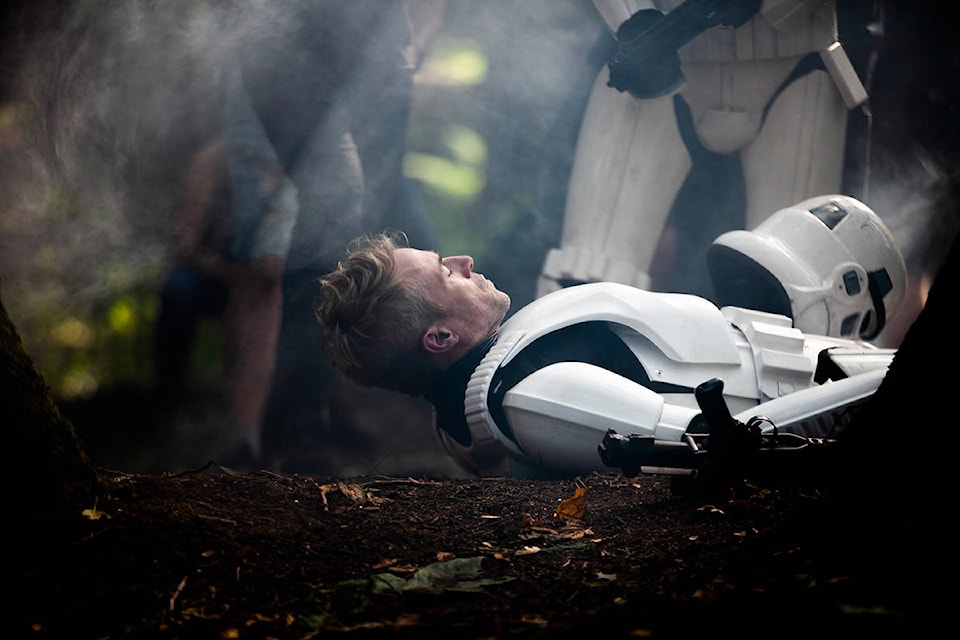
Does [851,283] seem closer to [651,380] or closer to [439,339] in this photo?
[651,380]

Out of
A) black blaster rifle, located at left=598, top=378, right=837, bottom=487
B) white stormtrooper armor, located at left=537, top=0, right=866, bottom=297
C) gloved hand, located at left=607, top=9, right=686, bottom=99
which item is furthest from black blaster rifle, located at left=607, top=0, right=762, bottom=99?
black blaster rifle, located at left=598, top=378, right=837, bottom=487

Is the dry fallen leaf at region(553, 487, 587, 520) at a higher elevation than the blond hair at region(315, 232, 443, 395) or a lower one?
lower

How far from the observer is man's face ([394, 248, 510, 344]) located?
8.96 ft

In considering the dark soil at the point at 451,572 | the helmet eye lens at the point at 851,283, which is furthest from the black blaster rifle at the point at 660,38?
the dark soil at the point at 451,572

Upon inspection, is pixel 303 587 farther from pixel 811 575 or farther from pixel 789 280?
pixel 789 280

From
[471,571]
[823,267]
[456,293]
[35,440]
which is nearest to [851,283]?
[823,267]

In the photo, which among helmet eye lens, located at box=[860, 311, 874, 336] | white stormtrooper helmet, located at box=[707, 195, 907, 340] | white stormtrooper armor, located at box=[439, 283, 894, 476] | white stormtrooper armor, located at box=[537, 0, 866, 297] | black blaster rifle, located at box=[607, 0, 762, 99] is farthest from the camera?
white stormtrooper armor, located at box=[537, 0, 866, 297]

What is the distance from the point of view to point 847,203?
10.5 feet

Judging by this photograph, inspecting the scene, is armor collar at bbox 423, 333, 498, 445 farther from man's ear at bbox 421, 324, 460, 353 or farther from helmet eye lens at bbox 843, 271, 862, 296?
helmet eye lens at bbox 843, 271, 862, 296

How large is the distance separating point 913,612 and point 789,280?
7.38ft

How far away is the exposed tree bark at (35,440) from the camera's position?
1.27 meters

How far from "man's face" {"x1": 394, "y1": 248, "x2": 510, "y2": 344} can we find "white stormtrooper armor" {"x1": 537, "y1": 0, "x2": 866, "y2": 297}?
0.92 metres

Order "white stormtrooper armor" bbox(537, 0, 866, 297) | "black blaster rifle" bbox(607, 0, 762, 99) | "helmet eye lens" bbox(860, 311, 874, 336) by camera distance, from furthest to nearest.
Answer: "white stormtrooper armor" bbox(537, 0, 866, 297) → "black blaster rifle" bbox(607, 0, 762, 99) → "helmet eye lens" bbox(860, 311, 874, 336)

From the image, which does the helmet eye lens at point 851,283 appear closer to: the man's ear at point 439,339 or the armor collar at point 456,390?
the armor collar at point 456,390
